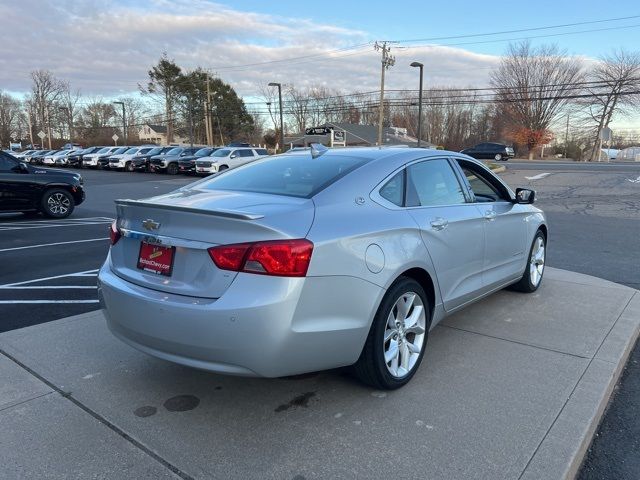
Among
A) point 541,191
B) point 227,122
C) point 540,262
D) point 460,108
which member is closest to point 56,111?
point 227,122

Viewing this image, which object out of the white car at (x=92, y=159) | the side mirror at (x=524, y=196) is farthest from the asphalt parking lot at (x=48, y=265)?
the white car at (x=92, y=159)

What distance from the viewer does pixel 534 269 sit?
5.62 meters

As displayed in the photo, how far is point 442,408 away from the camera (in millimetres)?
3133

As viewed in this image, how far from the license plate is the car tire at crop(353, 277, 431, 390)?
49.6 inches

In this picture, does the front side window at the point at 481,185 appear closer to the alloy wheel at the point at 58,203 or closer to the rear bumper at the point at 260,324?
the rear bumper at the point at 260,324

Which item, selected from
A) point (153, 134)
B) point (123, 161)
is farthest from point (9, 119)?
point (123, 161)

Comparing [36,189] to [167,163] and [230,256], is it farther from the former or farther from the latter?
[167,163]

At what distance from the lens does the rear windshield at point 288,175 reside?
343cm

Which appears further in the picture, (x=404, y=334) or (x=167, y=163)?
(x=167, y=163)

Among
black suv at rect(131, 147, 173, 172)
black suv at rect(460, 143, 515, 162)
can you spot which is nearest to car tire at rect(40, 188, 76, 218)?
black suv at rect(131, 147, 173, 172)

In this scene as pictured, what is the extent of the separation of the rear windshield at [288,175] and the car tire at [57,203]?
9723 mm

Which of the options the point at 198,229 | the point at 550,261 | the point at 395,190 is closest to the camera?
the point at 198,229

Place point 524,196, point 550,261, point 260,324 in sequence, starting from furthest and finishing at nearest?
point 550,261, point 524,196, point 260,324

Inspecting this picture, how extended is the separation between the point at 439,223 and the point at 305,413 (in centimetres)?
163
